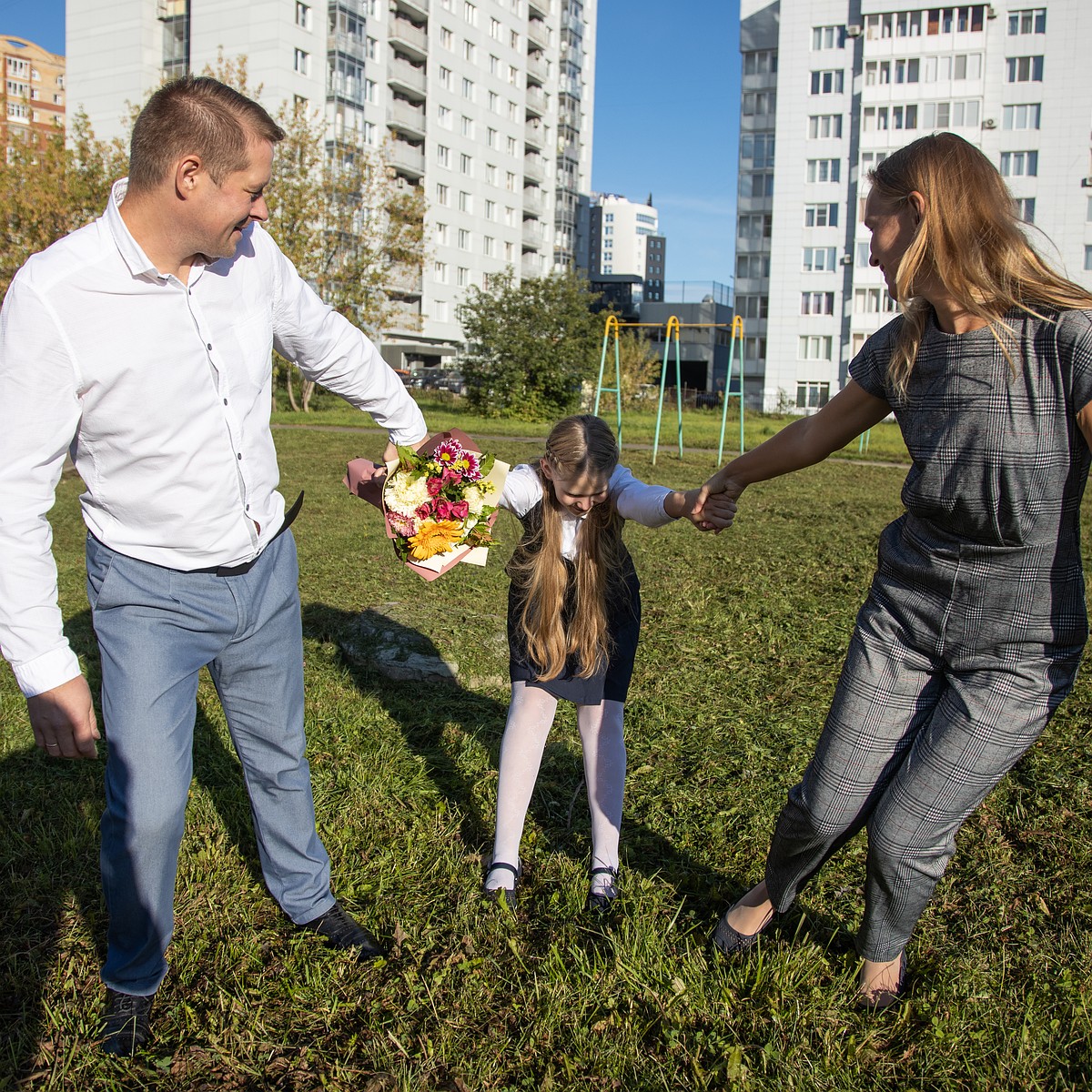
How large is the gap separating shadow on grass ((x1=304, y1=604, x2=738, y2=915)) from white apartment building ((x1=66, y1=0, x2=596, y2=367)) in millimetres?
42398

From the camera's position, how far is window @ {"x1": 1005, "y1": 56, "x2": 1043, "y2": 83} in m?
52.4

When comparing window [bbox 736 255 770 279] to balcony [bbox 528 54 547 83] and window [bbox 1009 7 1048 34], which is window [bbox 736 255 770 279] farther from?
balcony [bbox 528 54 547 83]

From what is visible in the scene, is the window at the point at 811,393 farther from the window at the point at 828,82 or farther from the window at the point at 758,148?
the window at the point at 758,148

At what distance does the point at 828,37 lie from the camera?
188 feet

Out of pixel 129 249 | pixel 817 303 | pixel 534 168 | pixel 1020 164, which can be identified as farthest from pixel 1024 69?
pixel 129 249

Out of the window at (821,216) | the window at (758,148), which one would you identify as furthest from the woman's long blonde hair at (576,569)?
the window at (758,148)

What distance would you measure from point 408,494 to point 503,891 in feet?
4.32

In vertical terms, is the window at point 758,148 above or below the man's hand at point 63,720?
above

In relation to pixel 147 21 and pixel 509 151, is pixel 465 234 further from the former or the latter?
pixel 147 21

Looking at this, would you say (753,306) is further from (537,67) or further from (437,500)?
(437,500)

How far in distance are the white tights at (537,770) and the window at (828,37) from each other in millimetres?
62696

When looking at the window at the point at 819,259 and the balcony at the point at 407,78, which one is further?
the balcony at the point at 407,78

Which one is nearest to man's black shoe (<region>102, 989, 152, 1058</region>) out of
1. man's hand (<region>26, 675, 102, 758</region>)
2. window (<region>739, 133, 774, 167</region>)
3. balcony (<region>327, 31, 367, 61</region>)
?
man's hand (<region>26, 675, 102, 758</region>)

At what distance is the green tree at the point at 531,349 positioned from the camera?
103 ft
